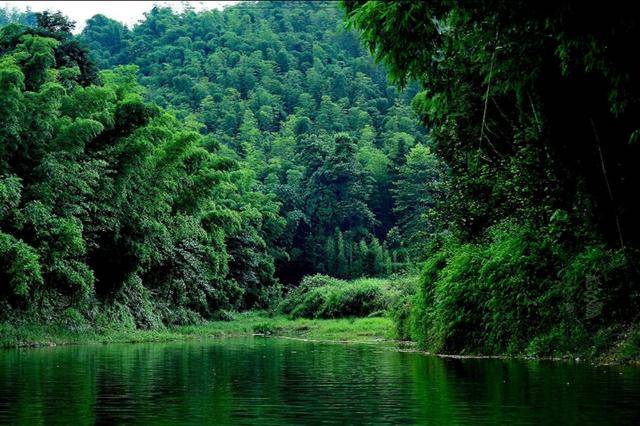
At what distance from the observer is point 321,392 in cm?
1308

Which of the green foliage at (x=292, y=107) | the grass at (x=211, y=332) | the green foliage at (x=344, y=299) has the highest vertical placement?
the green foliage at (x=292, y=107)

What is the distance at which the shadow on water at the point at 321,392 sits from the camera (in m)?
10.1

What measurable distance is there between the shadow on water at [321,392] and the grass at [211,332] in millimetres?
10634

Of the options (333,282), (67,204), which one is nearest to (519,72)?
(67,204)

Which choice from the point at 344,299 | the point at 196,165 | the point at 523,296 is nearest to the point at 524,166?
the point at 523,296

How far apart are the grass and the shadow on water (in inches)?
419

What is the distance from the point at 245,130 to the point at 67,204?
68671 millimetres

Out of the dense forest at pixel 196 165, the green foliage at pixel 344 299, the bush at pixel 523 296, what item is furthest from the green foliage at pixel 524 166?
the green foliage at pixel 344 299

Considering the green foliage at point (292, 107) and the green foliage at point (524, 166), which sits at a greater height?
the green foliage at point (292, 107)

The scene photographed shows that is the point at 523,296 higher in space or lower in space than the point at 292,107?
lower

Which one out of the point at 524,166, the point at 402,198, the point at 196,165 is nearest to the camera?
the point at 524,166

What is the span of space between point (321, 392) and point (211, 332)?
3169 centimetres

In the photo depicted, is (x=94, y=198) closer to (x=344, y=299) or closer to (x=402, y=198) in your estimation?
(x=344, y=299)

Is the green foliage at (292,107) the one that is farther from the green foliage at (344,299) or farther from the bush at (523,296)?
the bush at (523,296)
